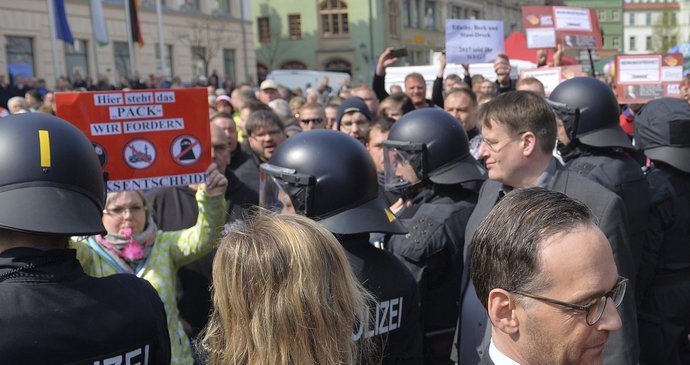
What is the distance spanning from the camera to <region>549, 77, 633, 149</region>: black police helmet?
4512 millimetres

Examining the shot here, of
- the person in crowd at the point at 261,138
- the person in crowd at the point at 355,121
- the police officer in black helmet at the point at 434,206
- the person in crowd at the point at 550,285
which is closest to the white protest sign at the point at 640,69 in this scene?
the person in crowd at the point at 355,121

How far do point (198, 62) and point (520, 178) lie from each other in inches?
1348

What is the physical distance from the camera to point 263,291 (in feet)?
6.32

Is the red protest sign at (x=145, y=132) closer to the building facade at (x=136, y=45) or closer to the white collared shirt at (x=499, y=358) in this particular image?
the white collared shirt at (x=499, y=358)

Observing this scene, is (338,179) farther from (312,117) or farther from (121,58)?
(121,58)

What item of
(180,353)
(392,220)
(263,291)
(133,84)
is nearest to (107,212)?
(180,353)

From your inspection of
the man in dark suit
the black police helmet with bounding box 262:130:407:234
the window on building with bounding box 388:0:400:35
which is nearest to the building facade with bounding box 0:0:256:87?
the window on building with bounding box 388:0:400:35

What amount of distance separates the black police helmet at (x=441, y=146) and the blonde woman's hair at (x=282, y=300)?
2078mm

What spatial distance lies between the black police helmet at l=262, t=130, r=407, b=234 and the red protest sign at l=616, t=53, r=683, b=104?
6324mm

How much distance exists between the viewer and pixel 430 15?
5788cm

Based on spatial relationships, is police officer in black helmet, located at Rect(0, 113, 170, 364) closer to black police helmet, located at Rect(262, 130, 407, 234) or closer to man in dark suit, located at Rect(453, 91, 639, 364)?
black police helmet, located at Rect(262, 130, 407, 234)

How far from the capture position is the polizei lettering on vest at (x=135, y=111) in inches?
155

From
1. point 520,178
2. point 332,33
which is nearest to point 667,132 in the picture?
point 520,178

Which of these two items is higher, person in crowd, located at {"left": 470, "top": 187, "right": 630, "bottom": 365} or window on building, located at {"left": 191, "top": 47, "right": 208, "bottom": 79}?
window on building, located at {"left": 191, "top": 47, "right": 208, "bottom": 79}
